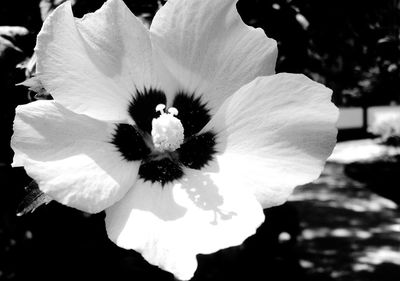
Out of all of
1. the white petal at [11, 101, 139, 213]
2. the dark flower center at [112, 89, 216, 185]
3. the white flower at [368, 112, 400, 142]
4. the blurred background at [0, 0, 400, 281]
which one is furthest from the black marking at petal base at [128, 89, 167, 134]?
the white flower at [368, 112, 400, 142]

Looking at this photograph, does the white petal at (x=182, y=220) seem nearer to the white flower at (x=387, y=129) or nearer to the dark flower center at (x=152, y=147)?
the dark flower center at (x=152, y=147)

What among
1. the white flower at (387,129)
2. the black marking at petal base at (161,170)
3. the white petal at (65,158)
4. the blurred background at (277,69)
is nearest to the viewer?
the white petal at (65,158)

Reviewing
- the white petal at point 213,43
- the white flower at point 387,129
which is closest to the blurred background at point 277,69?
the white petal at point 213,43

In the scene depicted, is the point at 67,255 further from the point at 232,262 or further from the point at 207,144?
the point at 232,262

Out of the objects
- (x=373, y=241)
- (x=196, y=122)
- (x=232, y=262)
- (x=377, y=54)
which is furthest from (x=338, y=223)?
(x=196, y=122)

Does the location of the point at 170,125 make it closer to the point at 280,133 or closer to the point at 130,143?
the point at 130,143
